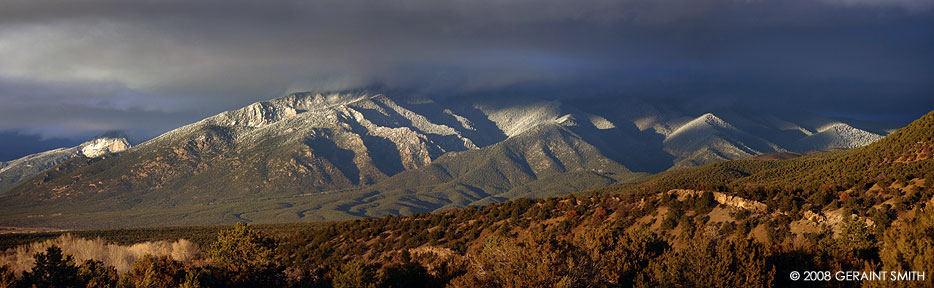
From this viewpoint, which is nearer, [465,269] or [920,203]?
[465,269]

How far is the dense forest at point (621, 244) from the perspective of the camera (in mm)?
38281

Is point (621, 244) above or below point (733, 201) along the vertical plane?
below

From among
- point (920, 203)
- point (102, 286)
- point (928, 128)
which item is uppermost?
point (928, 128)

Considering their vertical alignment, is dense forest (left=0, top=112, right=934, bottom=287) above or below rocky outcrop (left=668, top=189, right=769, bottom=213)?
below

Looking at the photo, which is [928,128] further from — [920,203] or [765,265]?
[765,265]

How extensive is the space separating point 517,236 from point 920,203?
151 ft

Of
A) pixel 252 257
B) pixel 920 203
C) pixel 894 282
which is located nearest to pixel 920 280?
pixel 894 282

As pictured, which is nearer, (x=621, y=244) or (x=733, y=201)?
(x=621, y=244)

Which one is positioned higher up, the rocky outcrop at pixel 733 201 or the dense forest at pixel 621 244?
the rocky outcrop at pixel 733 201

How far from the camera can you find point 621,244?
4475 centimetres

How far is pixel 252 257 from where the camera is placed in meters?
57.3

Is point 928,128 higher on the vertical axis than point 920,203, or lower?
higher

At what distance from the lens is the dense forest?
126 ft

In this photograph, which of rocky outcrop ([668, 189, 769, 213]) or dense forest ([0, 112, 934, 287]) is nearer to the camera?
dense forest ([0, 112, 934, 287])
